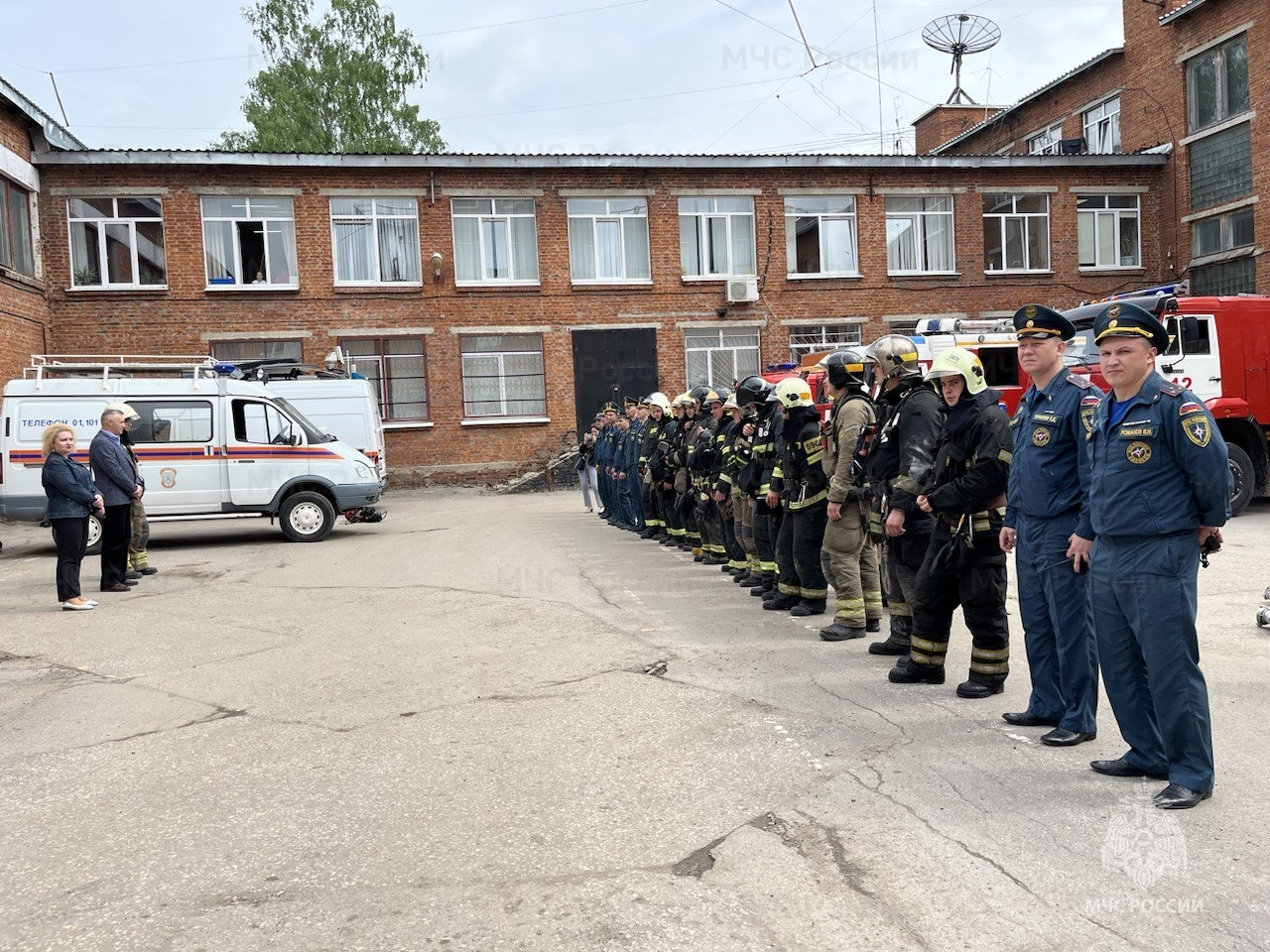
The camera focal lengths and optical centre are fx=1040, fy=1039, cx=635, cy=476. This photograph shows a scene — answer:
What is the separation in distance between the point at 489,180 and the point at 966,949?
25.6 metres

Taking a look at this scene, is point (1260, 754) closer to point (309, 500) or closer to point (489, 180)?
point (309, 500)

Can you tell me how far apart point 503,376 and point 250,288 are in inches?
257

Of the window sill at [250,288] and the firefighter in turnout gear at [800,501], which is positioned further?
the window sill at [250,288]

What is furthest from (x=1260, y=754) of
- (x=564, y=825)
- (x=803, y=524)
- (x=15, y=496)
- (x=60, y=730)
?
(x=15, y=496)

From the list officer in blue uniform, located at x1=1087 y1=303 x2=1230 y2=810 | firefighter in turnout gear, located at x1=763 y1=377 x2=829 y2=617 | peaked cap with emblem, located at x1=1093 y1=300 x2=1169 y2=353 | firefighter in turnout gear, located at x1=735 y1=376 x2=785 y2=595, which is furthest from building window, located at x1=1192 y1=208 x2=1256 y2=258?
officer in blue uniform, located at x1=1087 y1=303 x2=1230 y2=810

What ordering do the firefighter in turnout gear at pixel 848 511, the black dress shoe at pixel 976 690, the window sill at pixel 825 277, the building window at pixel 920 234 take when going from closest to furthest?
the black dress shoe at pixel 976 690 < the firefighter in turnout gear at pixel 848 511 < the window sill at pixel 825 277 < the building window at pixel 920 234

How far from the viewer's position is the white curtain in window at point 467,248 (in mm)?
26763

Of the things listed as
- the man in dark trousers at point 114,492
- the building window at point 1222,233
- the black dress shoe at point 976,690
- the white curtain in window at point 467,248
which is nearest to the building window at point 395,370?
the white curtain in window at point 467,248

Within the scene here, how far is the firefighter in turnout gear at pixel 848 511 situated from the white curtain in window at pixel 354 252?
67.2 feet

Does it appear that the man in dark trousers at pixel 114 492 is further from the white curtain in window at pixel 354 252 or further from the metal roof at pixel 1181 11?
the metal roof at pixel 1181 11

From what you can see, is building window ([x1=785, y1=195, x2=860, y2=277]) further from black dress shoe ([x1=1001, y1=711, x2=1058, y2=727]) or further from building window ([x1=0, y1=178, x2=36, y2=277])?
black dress shoe ([x1=1001, y1=711, x2=1058, y2=727])

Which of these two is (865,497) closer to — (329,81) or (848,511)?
(848,511)

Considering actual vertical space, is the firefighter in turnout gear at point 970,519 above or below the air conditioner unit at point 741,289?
below

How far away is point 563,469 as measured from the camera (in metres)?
27.2
